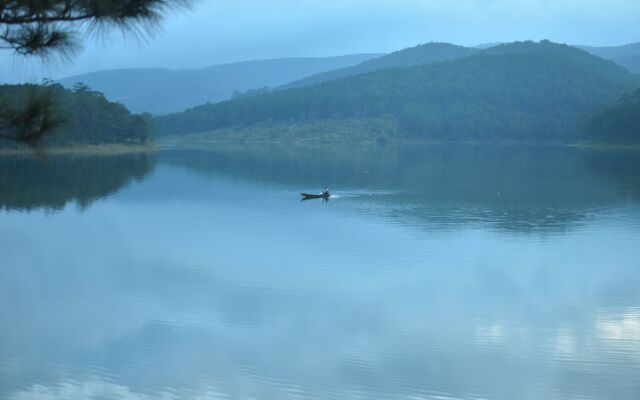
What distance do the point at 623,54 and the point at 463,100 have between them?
79001mm

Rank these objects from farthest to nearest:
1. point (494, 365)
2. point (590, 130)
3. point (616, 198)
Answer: point (590, 130) → point (616, 198) → point (494, 365)

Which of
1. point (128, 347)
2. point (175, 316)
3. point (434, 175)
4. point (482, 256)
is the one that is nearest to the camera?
point (128, 347)

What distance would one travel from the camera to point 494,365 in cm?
777

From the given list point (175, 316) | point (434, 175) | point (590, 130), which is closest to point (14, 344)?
point (175, 316)

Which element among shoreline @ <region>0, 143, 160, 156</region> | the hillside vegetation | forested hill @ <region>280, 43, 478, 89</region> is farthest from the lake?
the hillside vegetation

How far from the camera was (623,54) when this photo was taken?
161m

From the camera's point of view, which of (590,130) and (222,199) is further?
(590,130)

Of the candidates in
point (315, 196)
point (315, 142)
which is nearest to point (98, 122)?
point (315, 196)

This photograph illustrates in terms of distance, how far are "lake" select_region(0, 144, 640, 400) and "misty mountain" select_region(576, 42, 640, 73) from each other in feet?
435

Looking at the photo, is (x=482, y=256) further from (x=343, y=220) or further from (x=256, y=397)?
(x=256, y=397)

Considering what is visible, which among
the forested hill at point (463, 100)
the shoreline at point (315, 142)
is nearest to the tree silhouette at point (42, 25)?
the shoreline at point (315, 142)

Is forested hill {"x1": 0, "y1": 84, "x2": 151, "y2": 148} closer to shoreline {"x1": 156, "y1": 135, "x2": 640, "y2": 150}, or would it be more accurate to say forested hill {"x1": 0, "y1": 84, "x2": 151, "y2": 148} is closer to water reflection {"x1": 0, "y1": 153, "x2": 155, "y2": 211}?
water reflection {"x1": 0, "y1": 153, "x2": 155, "y2": 211}

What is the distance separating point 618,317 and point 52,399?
20.5ft

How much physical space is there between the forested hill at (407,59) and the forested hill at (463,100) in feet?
86.2
